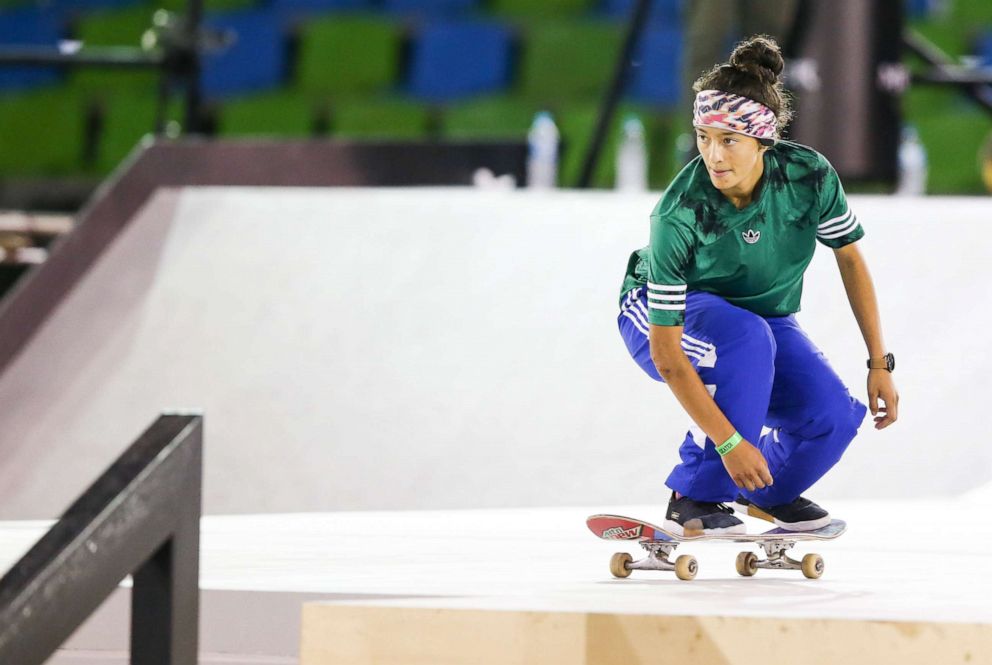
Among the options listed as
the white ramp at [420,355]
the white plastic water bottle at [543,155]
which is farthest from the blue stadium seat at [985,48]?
the white ramp at [420,355]

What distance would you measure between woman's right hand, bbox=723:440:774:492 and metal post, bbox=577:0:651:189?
262 cm

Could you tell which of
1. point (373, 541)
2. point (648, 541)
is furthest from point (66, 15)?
point (648, 541)

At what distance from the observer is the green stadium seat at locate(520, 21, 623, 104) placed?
265 inches

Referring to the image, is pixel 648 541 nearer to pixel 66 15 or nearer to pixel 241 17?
pixel 241 17

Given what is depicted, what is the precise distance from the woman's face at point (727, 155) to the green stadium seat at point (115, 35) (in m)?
5.99

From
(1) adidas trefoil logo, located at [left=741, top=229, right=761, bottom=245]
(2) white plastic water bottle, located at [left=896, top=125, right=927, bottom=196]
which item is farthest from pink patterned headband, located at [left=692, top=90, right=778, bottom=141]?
(2) white plastic water bottle, located at [left=896, top=125, right=927, bottom=196]

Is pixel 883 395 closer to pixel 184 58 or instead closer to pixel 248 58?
pixel 184 58

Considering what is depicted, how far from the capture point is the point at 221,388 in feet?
10.4

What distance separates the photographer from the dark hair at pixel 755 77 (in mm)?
1793

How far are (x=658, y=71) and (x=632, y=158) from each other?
3.11ft

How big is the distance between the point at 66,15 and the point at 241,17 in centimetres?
111

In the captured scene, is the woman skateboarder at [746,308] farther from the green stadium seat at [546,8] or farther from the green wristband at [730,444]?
the green stadium seat at [546,8]

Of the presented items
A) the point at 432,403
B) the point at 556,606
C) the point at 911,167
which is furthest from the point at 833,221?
the point at 911,167

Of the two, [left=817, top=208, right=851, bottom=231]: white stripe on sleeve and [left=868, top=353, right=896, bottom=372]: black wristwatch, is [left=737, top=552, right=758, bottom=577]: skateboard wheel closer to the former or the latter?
[left=868, top=353, right=896, bottom=372]: black wristwatch
